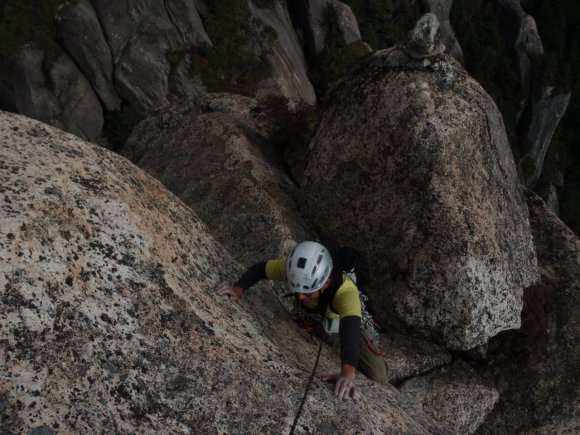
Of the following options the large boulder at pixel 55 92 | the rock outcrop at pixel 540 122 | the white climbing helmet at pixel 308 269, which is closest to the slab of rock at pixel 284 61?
the large boulder at pixel 55 92

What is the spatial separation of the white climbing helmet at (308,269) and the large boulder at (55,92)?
149ft

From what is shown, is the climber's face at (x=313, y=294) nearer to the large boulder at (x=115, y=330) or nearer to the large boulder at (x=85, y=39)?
the large boulder at (x=115, y=330)

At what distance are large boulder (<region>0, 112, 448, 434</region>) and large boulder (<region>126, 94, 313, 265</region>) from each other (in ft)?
15.2

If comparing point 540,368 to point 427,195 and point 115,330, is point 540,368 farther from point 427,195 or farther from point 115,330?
point 115,330

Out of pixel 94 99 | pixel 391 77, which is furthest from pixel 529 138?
pixel 391 77

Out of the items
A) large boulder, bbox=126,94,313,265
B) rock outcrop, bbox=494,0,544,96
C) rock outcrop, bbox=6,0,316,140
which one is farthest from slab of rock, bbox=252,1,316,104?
rock outcrop, bbox=494,0,544,96

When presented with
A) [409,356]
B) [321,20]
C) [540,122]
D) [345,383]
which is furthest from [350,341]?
[540,122]

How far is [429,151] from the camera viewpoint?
1189 cm

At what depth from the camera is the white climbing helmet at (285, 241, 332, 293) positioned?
25.3 feet

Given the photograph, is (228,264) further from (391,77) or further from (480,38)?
(480,38)

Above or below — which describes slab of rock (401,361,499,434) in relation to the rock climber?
below

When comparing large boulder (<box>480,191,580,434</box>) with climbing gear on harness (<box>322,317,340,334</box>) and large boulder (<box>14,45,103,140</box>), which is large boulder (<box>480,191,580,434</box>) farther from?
large boulder (<box>14,45,103,140</box>)

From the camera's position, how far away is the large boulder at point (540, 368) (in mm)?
12297

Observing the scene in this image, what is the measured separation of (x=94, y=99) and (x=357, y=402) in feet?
162
